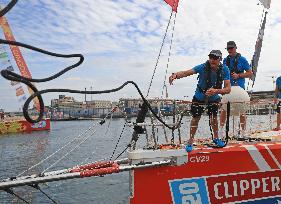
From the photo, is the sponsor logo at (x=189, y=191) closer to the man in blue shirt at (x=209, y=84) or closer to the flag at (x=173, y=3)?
the man in blue shirt at (x=209, y=84)

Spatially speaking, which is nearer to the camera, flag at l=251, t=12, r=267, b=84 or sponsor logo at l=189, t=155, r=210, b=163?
sponsor logo at l=189, t=155, r=210, b=163

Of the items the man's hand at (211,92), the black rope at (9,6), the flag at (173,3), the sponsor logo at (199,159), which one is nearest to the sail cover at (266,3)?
the flag at (173,3)

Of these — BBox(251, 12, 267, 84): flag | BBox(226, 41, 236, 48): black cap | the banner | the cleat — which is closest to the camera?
the cleat

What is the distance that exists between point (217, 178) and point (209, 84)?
1.47 m

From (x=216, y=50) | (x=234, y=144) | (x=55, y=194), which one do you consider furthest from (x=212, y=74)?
(x=55, y=194)


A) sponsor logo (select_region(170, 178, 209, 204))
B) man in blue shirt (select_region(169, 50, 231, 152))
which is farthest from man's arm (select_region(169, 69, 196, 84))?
sponsor logo (select_region(170, 178, 209, 204))

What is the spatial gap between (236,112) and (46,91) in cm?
501

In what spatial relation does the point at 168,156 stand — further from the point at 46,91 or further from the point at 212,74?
the point at 46,91

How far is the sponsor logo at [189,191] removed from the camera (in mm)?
5262

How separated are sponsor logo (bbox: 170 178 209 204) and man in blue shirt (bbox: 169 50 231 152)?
63 cm

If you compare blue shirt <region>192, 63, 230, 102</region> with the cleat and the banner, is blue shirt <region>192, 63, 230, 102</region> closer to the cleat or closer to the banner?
the cleat

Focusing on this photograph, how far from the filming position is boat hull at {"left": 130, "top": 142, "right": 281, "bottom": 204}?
5.27 meters

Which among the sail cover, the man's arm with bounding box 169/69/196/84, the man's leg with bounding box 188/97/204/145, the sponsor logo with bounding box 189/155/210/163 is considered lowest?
the sponsor logo with bounding box 189/155/210/163

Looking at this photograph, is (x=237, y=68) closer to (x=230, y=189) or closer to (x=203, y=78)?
(x=203, y=78)
